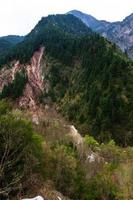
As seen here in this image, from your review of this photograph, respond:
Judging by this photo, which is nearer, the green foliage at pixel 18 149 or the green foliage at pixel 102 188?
the green foliage at pixel 18 149

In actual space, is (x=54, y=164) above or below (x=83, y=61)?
below

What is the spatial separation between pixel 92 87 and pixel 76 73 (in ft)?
94.2

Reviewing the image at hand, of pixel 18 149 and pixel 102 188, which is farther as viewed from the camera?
pixel 102 188

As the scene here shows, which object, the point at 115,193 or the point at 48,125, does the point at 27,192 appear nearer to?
the point at 115,193

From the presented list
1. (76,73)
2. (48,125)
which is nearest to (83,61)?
(76,73)

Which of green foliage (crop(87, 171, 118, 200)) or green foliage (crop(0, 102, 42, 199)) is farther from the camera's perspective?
green foliage (crop(87, 171, 118, 200))

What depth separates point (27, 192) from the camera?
146 ft

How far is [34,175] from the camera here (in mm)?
46094

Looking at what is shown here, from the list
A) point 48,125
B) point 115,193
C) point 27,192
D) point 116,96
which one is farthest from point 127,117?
point 27,192

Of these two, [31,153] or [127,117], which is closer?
[31,153]

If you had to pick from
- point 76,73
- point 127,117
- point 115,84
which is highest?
point 76,73

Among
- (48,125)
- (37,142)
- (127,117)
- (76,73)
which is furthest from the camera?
(76,73)

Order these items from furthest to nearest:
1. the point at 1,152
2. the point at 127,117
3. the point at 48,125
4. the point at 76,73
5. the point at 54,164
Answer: the point at 76,73 → the point at 127,117 → the point at 48,125 → the point at 54,164 → the point at 1,152

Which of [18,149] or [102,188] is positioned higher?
[18,149]
